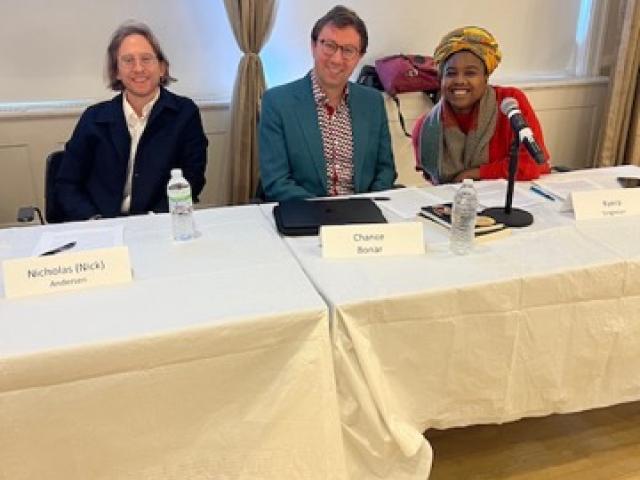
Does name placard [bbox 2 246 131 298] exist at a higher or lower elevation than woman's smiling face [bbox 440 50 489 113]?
lower

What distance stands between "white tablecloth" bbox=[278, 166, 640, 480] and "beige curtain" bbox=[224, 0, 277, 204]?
4.96ft

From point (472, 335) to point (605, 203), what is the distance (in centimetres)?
65

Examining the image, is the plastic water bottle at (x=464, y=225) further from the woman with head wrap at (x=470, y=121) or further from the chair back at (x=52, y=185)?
the chair back at (x=52, y=185)

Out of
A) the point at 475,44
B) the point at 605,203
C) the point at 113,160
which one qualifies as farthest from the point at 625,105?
the point at 113,160

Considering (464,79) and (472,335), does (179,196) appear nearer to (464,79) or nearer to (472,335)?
(472,335)

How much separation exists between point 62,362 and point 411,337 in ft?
2.21

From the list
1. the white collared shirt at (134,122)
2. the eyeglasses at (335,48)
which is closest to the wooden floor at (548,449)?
the eyeglasses at (335,48)

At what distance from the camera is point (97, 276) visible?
124 centimetres

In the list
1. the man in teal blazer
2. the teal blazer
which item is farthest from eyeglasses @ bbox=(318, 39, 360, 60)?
the teal blazer

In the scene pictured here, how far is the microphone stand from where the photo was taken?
5.10ft

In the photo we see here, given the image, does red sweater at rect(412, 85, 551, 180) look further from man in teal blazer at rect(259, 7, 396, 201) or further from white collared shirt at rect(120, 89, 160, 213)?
white collared shirt at rect(120, 89, 160, 213)

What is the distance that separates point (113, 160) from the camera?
2.09 m

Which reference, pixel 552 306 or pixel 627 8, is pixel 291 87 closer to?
pixel 552 306

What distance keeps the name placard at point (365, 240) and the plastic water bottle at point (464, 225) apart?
0.12m
